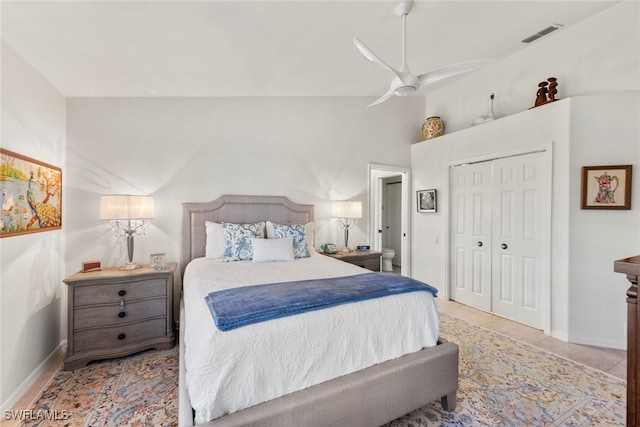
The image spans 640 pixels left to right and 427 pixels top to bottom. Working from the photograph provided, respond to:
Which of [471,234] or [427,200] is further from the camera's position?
[427,200]

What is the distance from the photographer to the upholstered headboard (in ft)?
11.1

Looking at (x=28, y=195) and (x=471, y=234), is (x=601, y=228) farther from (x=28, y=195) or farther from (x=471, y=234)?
(x=28, y=195)

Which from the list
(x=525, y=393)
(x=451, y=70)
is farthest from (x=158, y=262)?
(x=525, y=393)

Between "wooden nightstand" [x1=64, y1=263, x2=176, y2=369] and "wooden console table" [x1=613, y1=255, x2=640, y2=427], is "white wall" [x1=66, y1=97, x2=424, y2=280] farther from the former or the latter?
"wooden console table" [x1=613, y1=255, x2=640, y2=427]

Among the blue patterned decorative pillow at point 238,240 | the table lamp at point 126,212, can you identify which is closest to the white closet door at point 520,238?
the blue patterned decorative pillow at point 238,240

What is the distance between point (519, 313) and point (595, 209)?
1.42 metres

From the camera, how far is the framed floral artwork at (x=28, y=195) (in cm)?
202

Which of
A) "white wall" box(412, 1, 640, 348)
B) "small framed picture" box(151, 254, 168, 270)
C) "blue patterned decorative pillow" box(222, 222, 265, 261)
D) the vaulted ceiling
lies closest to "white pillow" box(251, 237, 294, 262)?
"blue patterned decorative pillow" box(222, 222, 265, 261)

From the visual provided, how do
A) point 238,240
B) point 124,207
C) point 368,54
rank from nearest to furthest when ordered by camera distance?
point 368,54, point 124,207, point 238,240

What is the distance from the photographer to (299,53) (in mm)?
2807

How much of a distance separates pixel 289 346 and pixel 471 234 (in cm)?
340

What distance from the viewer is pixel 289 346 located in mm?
1481

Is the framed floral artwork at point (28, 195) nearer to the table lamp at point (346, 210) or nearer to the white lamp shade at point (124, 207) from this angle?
the white lamp shade at point (124, 207)

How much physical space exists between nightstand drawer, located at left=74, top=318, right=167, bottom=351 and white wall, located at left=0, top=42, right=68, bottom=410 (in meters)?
0.32
